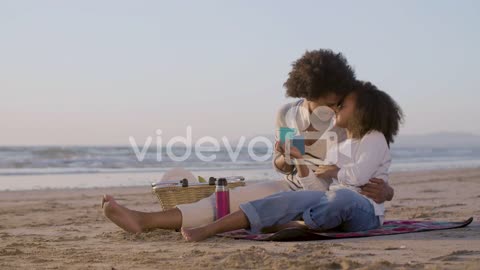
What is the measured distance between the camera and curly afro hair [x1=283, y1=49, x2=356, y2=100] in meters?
5.20

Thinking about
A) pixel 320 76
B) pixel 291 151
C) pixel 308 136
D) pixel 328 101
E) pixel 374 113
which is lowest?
pixel 291 151

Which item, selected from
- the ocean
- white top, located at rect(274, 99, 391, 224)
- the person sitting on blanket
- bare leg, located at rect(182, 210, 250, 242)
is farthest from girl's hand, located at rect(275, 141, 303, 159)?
the ocean

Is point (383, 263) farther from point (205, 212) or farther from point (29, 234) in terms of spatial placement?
point (29, 234)

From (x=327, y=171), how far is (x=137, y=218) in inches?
53.8

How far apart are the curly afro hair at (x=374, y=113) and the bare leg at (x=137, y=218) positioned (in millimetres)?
1417

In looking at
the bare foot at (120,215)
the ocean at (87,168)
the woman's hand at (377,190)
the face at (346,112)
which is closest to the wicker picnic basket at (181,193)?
the bare foot at (120,215)

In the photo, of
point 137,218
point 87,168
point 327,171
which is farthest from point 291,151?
point 87,168

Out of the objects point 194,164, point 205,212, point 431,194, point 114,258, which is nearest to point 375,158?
point 205,212

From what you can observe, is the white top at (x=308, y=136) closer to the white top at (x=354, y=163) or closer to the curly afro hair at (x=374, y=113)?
the white top at (x=354, y=163)

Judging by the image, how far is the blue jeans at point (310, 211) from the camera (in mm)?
4832

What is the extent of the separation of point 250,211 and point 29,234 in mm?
2080

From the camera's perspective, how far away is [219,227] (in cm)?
491

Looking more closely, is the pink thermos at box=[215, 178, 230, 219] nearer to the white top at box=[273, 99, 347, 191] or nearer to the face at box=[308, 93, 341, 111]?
the white top at box=[273, 99, 347, 191]

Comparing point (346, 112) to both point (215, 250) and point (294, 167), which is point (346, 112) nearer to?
point (294, 167)
